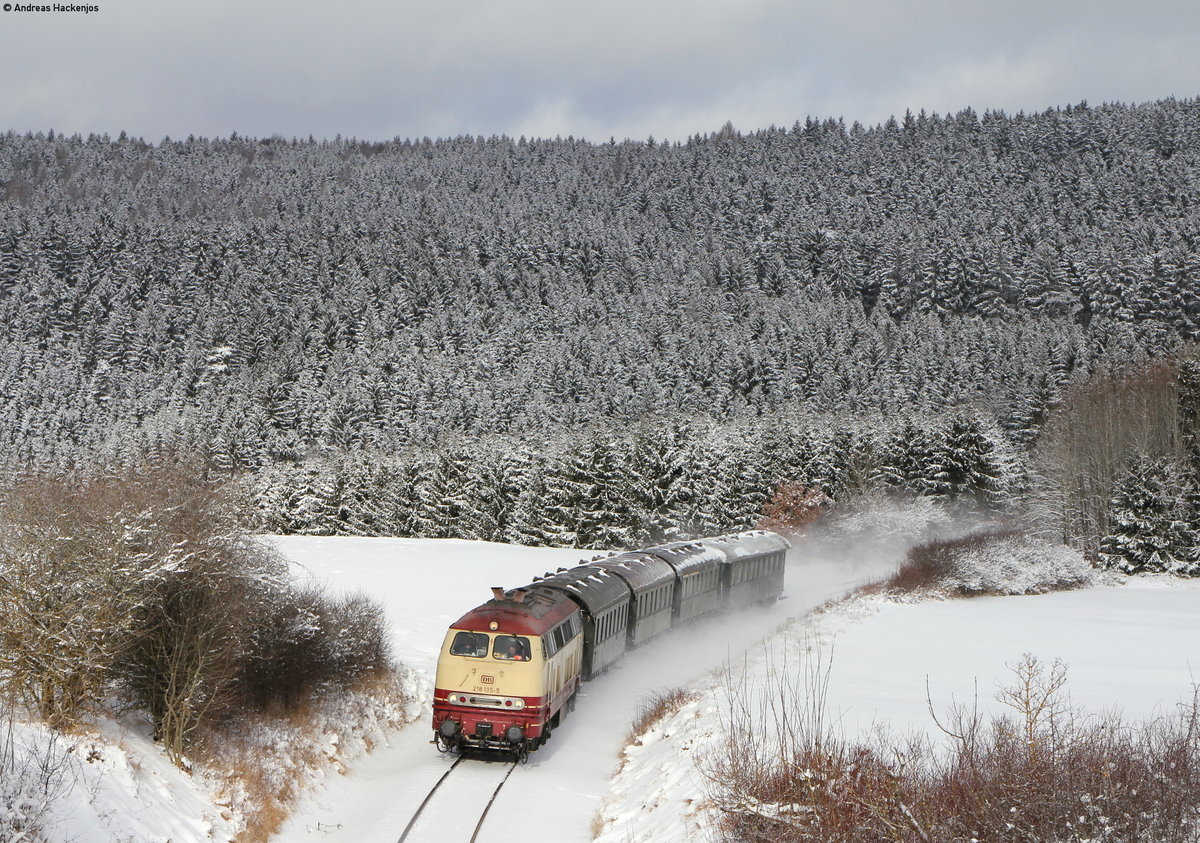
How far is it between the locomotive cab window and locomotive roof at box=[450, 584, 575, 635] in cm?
13

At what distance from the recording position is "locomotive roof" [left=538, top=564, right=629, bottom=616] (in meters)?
21.8

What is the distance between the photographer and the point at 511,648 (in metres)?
17.4

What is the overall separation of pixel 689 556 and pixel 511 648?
1492 cm

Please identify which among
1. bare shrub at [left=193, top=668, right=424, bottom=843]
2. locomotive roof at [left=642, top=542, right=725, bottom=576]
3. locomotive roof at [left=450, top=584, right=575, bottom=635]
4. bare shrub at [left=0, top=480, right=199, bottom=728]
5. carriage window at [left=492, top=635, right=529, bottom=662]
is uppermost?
bare shrub at [left=0, top=480, right=199, bottom=728]

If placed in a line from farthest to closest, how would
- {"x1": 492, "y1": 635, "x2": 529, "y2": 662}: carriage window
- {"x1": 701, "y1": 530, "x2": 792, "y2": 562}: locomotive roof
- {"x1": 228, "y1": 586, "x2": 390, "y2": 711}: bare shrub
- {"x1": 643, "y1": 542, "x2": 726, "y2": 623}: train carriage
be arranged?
1. {"x1": 701, "y1": 530, "x2": 792, "y2": 562}: locomotive roof
2. {"x1": 643, "y1": 542, "x2": 726, "y2": 623}: train carriage
3. {"x1": 492, "y1": 635, "x2": 529, "y2": 662}: carriage window
4. {"x1": 228, "y1": 586, "x2": 390, "y2": 711}: bare shrub

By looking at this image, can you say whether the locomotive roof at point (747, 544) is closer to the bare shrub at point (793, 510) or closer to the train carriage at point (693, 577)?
the train carriage at point (693, 577)

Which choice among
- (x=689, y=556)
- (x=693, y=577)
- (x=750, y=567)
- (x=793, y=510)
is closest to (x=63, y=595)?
(x=693, y=577)

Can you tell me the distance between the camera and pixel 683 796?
1255 centimetres

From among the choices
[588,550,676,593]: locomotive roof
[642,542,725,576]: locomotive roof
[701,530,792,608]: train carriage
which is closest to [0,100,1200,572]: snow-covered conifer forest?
[588,550,676,593]: locomotive roof

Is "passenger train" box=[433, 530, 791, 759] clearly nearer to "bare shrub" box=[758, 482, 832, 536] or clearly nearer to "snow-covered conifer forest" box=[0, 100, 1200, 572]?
"snow-covered conifer forest" box=[0, 100, 1200, 572]

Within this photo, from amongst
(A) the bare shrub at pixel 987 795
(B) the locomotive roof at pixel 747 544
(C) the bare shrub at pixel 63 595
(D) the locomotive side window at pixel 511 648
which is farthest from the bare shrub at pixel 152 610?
(B) the locomotive roof at pixel 747 544

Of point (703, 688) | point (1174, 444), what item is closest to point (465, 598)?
point (703, 688)

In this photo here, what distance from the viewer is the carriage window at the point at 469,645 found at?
1761cm

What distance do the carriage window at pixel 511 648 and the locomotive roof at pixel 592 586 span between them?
4.00 metres
